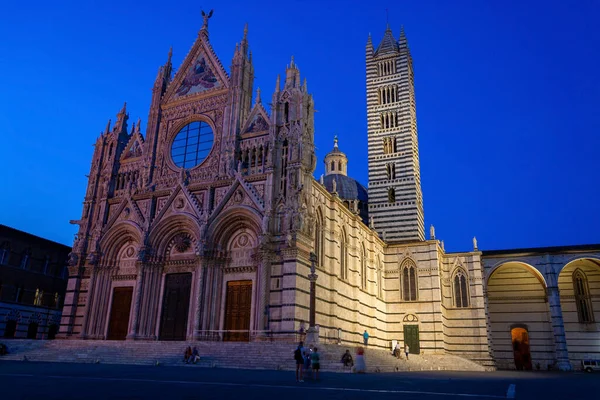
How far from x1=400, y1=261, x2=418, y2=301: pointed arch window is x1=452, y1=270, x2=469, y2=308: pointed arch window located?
3558 mm

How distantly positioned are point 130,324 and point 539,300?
32.4 meters

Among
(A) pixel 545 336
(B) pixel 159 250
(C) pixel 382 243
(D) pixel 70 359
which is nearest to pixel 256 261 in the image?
(B) pixel 159 250

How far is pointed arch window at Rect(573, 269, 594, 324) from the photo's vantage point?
39.3 meters

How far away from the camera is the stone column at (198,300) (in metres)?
25.4

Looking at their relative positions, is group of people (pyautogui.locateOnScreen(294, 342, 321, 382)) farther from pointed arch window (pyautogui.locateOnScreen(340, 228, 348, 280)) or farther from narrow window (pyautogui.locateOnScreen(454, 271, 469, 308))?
narrow window (pyautogui.locateOnScreen(454, 271, 469, 308))

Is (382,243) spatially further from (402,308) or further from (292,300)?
(292,300)

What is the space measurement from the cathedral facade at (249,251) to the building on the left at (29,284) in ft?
22.1

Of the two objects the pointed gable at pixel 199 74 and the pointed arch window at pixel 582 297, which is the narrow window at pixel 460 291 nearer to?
the pointed arch window at pixel 582 297

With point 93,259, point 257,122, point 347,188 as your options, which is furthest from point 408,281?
point 93,259

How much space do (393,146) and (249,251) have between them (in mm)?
21457

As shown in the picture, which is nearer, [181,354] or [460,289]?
[181,354]

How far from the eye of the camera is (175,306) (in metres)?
27.6

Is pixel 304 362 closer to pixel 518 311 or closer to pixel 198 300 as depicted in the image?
pixel 198 300

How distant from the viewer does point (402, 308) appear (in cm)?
3712
